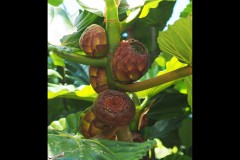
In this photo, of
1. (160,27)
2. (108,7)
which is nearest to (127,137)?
(108,7)

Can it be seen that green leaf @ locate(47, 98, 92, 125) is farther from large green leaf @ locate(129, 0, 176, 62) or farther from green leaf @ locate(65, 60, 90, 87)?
large green leaf @ locate(129, 0, 176, 62)

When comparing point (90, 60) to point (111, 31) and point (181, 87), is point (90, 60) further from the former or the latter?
point (181, 87)

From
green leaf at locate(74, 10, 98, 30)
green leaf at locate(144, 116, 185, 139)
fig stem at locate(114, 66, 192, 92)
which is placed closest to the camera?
fig stem at locate(114, 66, 192, 92)

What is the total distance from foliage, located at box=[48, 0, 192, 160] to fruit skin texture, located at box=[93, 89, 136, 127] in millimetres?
50

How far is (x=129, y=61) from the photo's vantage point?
0.83 m

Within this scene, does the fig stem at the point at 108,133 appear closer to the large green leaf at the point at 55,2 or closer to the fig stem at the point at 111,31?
the fig stem at the point at 111,31

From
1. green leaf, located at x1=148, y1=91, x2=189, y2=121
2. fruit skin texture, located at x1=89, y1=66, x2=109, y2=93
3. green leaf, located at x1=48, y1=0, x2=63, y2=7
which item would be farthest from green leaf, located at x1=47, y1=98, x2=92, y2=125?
fruit skin texture, located at x1=89, y1=66, x2=109, y2=93

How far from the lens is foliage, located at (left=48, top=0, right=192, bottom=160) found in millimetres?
788

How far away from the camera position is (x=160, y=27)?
1601mm

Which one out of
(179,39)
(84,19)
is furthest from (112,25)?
(84,19)

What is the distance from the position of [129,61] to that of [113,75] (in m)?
0.05

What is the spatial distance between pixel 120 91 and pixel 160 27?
76 cm

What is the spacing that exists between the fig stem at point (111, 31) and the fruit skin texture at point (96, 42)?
12 mm

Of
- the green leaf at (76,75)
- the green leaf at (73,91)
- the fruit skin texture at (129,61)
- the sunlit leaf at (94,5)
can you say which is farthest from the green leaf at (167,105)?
the fruit skin texture at (129,61)
